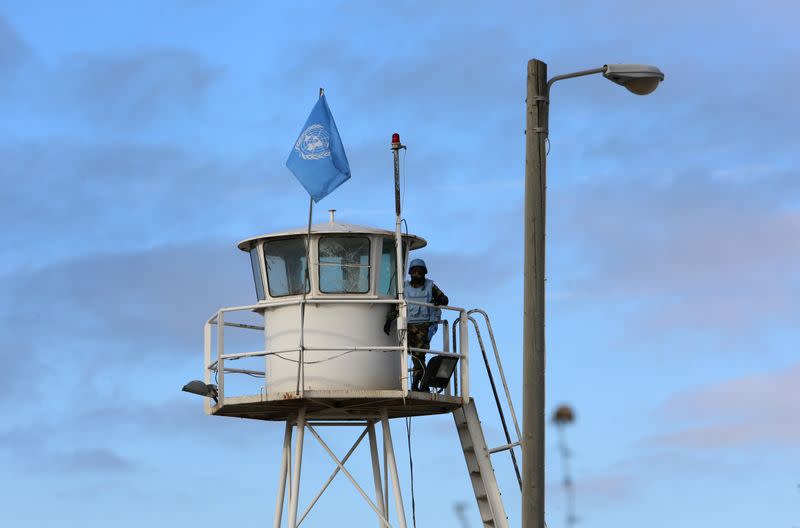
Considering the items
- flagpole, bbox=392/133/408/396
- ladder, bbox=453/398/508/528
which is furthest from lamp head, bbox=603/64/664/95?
ladder, bbox=453/398/508/528

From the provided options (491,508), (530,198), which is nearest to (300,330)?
(491,508)

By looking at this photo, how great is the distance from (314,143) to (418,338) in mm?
4076

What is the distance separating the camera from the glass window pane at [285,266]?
2888cm

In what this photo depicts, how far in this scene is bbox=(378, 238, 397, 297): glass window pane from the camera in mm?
28953

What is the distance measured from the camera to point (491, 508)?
2928cm

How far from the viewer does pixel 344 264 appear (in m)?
28.8

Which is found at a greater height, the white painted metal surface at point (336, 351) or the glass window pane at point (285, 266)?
the glass window pane at point (285, 266)

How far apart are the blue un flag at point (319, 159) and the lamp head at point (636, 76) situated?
10.0 m

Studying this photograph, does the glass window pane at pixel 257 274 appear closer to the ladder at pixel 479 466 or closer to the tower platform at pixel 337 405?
the tower platform at pixel 337 405

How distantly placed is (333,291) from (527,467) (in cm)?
1177

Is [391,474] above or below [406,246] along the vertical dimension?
below

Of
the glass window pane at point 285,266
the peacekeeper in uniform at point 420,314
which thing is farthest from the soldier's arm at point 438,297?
the glass window pane at point 285,266

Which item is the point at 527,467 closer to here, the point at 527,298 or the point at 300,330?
the point at 527,298

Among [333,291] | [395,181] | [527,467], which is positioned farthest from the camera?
[333,291]
